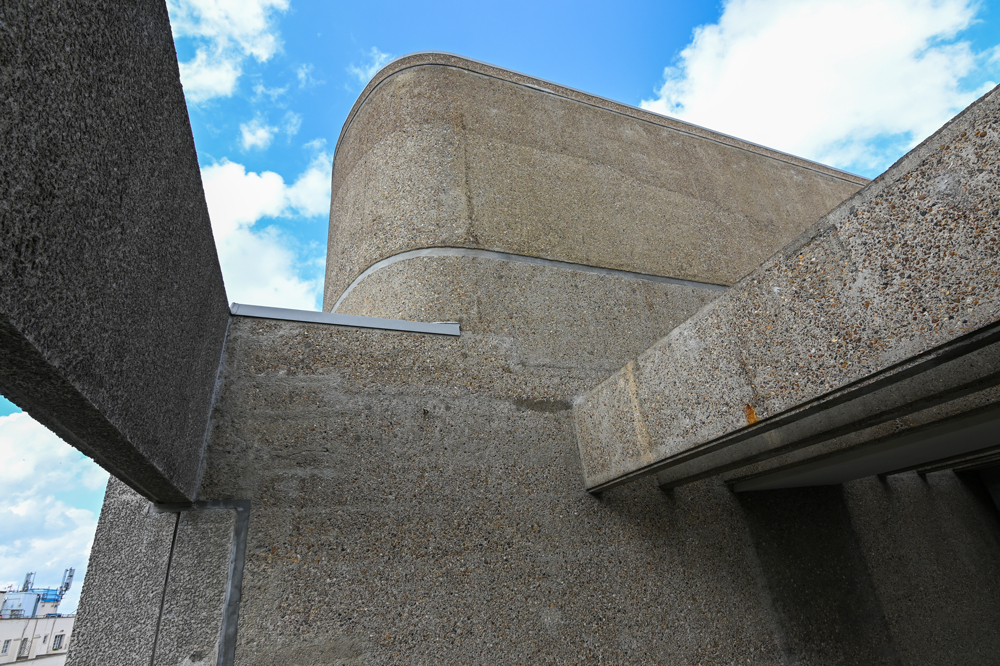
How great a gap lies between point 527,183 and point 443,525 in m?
3.33

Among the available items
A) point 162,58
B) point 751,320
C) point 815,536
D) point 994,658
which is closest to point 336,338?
point 162,58

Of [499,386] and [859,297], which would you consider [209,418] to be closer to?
[499,386]

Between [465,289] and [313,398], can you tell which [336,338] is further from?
[465,289]

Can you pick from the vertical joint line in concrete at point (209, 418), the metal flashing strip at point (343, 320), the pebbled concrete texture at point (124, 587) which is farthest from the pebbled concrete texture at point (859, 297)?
the pebbled concrete texture at point (124, 587)

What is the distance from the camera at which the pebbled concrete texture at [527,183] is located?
14.9 feet

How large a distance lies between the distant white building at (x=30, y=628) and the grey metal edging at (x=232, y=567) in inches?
1196

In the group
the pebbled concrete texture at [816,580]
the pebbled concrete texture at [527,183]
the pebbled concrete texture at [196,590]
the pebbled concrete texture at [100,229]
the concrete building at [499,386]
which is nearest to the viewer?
the pebbled concrete texture at [100,229]

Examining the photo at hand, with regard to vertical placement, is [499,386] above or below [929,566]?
above

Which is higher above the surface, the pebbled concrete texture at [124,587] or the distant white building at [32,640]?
the pebbled concrete texture at [124,587]

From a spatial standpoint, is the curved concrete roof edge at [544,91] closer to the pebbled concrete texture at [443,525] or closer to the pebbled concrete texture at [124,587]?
the pebbled concrete texture at [443,525]

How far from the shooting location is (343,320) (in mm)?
3580

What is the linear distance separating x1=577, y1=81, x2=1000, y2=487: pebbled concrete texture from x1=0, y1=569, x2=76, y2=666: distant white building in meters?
32.8

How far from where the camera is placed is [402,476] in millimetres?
3223

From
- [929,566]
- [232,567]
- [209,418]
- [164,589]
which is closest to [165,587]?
[164,589]
